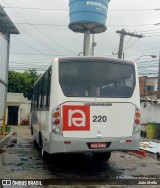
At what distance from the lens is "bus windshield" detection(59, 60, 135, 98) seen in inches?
388

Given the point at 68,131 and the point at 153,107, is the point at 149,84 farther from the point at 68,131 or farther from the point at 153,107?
the point at 68,131

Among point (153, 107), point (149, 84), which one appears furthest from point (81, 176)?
point (149, 84)

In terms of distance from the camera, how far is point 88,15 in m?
30.7

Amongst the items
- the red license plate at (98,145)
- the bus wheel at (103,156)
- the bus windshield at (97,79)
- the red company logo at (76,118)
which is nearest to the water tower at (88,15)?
the bus wheel at (103,156)

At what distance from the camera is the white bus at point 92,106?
951 centimetres

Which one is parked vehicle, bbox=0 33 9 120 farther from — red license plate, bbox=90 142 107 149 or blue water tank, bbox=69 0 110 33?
blue water tank, bbox=69 0 110 33

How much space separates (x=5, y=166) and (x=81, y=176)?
276 centimetres

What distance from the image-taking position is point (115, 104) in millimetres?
10000

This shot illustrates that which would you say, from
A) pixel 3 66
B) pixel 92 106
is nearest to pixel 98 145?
pixel 92 106

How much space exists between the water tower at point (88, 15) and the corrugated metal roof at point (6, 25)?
11.1 meters

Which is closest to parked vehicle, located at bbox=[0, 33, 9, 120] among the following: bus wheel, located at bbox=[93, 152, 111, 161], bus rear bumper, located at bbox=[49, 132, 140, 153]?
bus wheel, located at bbox=[93, 152, 111, 161]

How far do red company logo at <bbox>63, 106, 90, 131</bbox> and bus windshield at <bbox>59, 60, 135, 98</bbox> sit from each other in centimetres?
41

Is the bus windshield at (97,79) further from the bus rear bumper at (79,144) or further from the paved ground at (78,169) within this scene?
the paved ground at (78,169)

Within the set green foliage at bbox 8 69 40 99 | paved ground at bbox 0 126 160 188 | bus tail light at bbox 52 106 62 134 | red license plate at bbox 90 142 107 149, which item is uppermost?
green foliage at bbox 8 69 40 99
